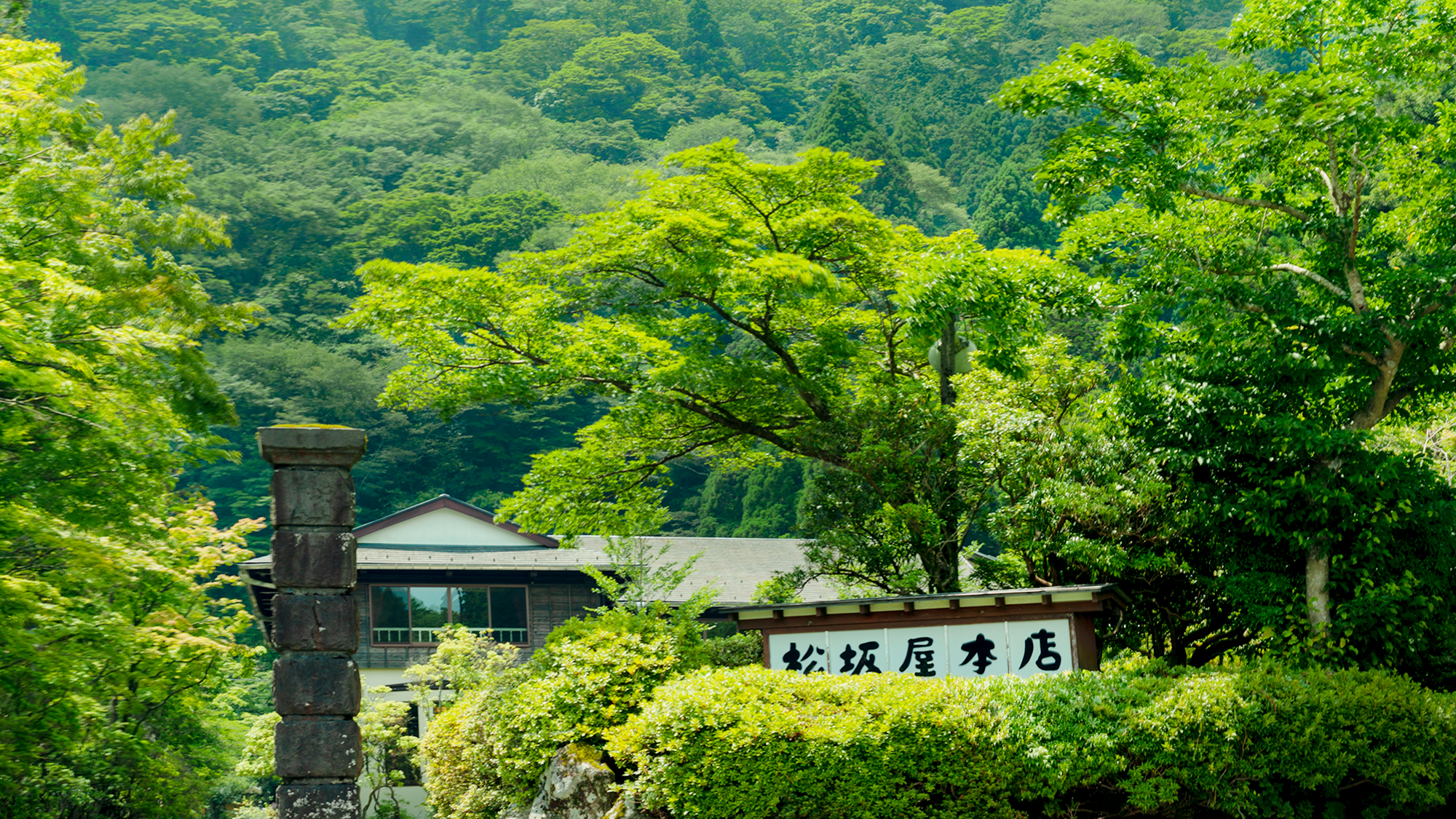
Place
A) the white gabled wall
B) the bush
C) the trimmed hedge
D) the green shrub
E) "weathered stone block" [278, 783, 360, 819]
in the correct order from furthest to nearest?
the white gabled wall → the green shrub → the bush → the trimmed hedge → "weathered stone block" [278, 783, 360, 819]

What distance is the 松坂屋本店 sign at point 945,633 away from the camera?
36.7 feet

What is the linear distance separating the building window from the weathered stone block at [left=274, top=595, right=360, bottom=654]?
17405mm

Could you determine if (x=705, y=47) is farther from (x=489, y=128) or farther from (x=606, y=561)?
(x=606, y=561)

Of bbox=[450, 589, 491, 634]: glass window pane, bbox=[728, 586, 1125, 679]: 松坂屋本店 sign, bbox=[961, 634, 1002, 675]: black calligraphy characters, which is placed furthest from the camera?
bbox=[450, 589, 491, 634]: glass window pane

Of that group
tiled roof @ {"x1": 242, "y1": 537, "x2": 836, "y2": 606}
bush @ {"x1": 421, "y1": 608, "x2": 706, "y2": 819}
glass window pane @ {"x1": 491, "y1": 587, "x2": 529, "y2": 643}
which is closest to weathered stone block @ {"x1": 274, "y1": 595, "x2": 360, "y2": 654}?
bush @ {"x1": 421, "y1": 608, "x2": 706, "y2": 819}

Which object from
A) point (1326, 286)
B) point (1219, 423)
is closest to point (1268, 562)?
point (1219, 423)

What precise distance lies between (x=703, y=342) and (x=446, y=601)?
11.5 metres

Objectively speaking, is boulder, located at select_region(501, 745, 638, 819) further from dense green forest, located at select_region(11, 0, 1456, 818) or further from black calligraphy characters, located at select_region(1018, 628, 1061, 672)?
black calligraphy characters, located at select_region(1018, 628, 1061, 672)

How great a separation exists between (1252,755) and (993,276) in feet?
16.9

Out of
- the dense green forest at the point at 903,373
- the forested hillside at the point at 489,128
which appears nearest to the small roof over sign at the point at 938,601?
the dense green forest at the point at 903,373

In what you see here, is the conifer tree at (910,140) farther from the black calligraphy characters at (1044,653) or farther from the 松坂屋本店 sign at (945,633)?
the black calligraphy characters at (1044,653)

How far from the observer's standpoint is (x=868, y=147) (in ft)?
140

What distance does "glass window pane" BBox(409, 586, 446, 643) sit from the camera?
80.4ft

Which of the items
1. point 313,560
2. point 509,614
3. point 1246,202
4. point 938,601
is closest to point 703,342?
point 938,601
